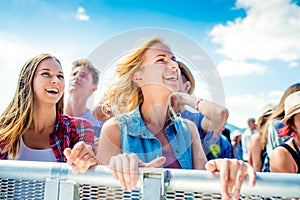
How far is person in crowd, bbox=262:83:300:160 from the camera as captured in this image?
2135 mm

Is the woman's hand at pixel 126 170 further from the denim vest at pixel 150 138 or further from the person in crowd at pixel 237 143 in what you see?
the person in crowd at pixel 237 143

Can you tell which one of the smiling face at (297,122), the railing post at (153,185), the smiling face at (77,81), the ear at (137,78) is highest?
the smiling face at (77,81)

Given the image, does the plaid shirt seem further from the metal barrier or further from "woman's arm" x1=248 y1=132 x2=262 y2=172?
"woman's arm" x1=248 y1=132 x2=262 y2=172

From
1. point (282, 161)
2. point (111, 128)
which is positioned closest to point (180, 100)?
point (111, 128)

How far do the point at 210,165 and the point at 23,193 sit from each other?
0.39 metres

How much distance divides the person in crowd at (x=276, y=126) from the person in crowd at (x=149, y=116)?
41.2 inches

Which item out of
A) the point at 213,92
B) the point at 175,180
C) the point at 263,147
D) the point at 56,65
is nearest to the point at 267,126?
the point at 263,147

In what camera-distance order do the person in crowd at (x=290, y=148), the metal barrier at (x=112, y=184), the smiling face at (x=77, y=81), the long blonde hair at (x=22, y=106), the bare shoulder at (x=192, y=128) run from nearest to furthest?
the metal barrier at (x=112, y=184), the bare shoulder at (x=192, y=128), the person in crowd at (x=290, y=148), the long blonde hair at (x=22, y=106), the smiling face at (x=77, y=81)

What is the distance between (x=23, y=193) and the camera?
0.75m

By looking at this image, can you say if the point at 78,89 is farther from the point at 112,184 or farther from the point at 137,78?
the point at 112,184

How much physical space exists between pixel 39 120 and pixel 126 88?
1.69 ft

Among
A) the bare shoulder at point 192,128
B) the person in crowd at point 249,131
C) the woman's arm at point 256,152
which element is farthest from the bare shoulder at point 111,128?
the person in crowd at point 249,131

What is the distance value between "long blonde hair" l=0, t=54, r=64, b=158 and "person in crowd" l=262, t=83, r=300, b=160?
49.2 inches

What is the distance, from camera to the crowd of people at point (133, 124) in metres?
0.78
